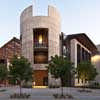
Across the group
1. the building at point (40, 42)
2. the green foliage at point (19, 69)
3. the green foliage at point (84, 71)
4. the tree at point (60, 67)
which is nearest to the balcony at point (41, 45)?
the building at point (40, 42)

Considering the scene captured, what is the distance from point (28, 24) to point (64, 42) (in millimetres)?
10434

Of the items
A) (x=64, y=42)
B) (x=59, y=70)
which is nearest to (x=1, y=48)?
(x=64, y=42)

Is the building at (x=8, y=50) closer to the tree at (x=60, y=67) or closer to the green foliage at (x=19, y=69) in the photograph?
the green foliage at (x=19, y=69)

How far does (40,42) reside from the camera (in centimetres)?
4109

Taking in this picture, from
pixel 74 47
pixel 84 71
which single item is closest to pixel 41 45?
pixel 74 47

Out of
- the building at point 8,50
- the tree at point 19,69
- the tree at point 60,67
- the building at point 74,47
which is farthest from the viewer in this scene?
the building at point 8,50

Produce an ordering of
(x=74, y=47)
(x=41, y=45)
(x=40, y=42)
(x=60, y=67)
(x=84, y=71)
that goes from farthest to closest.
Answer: (x=40, y=42)
(x=74, y=47)
(x=41, y=45)
(x=84, y=71)
(x=60, y=67)

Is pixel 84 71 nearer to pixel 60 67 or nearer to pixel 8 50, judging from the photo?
pixel 60 67

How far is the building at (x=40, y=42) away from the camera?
38344 millimetres

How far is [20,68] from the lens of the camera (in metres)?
19.7

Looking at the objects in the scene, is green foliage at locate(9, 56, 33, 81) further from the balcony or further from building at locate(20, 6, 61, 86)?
the balcony

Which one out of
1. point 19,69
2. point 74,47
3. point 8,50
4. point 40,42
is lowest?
point 19,69

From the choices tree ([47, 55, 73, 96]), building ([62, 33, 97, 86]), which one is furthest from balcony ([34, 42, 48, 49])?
tree ([47, 55, 73, 96])

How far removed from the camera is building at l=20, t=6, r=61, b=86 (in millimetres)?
38344
